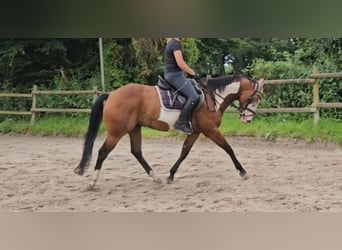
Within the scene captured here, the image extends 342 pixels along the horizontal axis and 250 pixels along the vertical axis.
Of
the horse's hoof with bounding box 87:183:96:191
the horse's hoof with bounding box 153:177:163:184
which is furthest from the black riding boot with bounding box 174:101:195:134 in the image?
the horse's hoof with bounding box 87:183:96:191

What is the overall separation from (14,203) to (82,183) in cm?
41

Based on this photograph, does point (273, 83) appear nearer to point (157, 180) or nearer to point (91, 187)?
point (157, 180)

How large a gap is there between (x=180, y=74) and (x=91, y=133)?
2.10 feet

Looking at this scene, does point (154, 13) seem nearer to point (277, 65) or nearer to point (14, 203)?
point (277, 65)

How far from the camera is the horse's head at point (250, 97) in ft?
9.59

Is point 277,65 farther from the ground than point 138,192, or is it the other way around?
point 277,65

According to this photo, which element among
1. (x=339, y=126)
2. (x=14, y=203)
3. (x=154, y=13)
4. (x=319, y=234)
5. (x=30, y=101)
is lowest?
(x=319, y=234)

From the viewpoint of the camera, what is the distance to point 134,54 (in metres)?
2.96

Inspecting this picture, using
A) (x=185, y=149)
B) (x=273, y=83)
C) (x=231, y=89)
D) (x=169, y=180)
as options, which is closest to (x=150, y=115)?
(x=185, y=149)

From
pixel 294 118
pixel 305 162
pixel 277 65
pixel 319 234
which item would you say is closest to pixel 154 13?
pixel 277 65

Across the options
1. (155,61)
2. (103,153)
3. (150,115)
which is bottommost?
→ (103,153)

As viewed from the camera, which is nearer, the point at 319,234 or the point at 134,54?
the point at 319,234

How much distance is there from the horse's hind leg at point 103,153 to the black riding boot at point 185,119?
38 centimetres

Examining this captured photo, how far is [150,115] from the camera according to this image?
2.91 m
